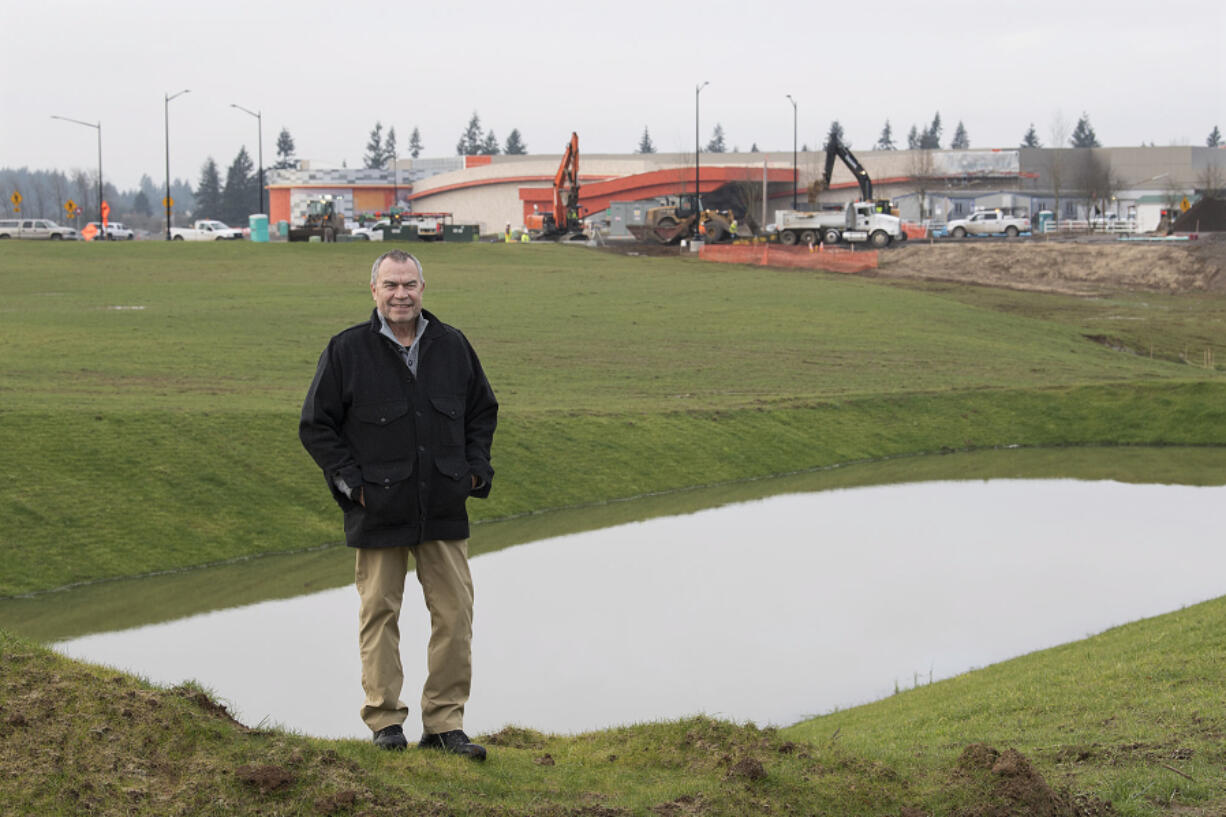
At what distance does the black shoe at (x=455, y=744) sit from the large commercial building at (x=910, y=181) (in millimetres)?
97339

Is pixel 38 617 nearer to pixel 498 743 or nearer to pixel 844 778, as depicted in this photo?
pixel 498 743

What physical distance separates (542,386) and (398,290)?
25.2 meters

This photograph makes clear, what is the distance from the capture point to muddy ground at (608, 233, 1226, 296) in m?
60.2

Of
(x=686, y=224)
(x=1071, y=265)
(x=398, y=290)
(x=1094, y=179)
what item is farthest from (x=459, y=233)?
(x=398, y=290)

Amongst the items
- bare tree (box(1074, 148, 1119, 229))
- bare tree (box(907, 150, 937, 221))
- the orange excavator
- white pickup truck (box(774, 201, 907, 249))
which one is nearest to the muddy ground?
white pickup truck (box(774, 201, 907, 249))

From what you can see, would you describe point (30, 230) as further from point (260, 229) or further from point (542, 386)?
point (542, 386)

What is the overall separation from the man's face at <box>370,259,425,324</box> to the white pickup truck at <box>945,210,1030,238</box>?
7986cm

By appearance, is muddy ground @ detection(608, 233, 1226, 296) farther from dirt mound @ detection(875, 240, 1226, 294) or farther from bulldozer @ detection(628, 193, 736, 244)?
bulldozer @ detection(628, 193, 736, 244)

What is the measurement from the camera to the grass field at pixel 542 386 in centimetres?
1948

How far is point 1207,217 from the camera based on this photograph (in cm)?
7844

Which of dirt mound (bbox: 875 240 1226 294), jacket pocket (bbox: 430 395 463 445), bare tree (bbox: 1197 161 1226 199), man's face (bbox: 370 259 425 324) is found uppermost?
bare tree (bbox: 1197 161 1226 199)

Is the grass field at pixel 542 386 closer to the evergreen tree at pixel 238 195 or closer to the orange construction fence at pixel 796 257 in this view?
the orange construction fence at pixel 796 257

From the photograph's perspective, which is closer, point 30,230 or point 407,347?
point 407,347

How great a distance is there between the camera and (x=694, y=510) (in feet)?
75.3
